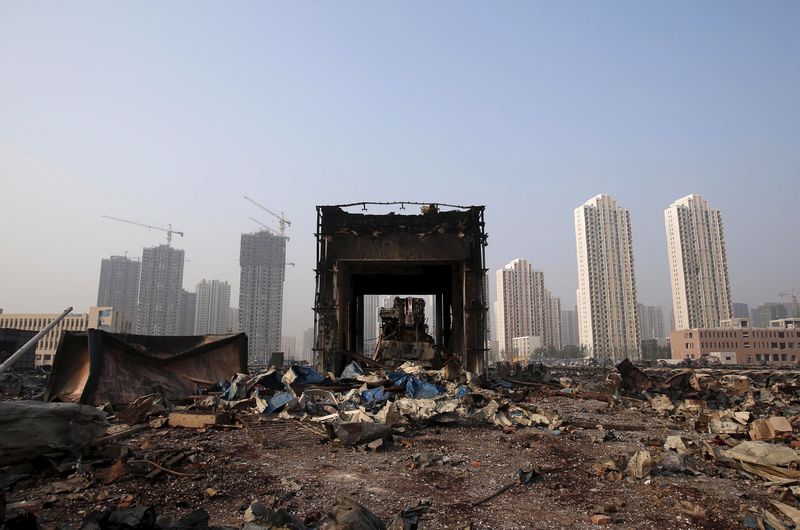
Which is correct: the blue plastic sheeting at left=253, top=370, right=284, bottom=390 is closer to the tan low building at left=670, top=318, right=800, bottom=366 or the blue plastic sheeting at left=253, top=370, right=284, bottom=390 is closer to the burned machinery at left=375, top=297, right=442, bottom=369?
the burned machinery at left=375, top=297, right=442, bottom=369

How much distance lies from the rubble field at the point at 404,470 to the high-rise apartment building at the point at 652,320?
569ft

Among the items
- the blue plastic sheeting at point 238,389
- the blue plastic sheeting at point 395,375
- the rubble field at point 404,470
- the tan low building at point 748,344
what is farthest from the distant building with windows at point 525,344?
the blue plastic sheeting at point 238,389

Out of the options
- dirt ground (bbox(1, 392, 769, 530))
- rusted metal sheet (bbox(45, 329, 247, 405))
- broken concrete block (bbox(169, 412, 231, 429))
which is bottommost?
Result: dirt ground (bbox(1, 392, 769, 530))

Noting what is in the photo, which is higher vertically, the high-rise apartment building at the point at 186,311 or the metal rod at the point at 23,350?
the high-rise apartment building at the point at 186,311

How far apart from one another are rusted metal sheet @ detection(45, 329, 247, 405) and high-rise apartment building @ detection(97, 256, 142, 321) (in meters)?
102

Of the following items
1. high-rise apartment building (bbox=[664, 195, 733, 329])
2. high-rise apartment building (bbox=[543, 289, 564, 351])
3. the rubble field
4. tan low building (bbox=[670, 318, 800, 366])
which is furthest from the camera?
high-rise apartment building (bbox=[543, 289, 564, 351])

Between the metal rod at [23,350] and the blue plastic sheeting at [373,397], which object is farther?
the blue plastic sheeting at [373,397]

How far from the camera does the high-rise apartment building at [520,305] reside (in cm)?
10281

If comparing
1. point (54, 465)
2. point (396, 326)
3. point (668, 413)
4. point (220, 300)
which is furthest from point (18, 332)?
point (220, 300)

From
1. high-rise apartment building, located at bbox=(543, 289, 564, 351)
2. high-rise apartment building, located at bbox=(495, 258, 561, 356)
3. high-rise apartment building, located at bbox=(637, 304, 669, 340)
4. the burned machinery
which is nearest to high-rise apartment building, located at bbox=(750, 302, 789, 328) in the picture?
high-rise apartment building, located at bbox=(637, 304, 669, 340)

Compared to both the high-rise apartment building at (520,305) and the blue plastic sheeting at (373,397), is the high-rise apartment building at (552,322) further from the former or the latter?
the blue plastic sheeting at (373,397)

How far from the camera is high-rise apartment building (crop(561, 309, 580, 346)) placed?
151 metres

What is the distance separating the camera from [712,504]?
14.6 feet

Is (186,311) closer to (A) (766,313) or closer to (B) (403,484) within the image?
(B) (403,484)
